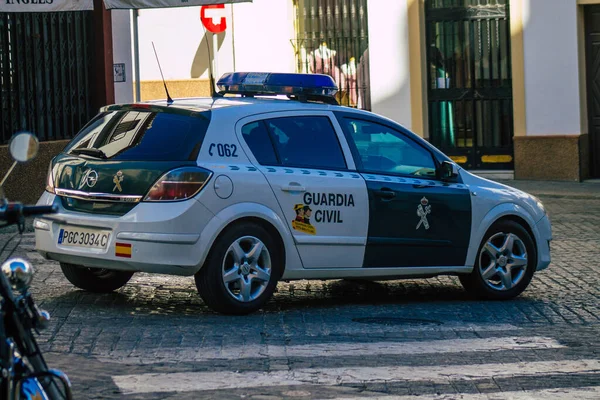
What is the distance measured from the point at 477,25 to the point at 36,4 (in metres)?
9.83

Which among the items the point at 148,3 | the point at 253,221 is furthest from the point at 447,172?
the point at 148,3

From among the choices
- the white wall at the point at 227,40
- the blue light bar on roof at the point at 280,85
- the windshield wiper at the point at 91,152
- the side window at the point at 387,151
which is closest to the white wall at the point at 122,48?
the white wall at the point at 227,40

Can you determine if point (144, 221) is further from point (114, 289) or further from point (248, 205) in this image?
point (114, 289)

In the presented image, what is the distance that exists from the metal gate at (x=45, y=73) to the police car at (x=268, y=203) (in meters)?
6.58

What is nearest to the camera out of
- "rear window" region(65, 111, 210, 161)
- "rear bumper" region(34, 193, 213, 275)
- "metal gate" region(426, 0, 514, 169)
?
"rear bumper" region(34, 193, 213, 275)

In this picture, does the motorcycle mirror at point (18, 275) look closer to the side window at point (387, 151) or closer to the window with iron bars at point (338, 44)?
the side window at point (387, 151)

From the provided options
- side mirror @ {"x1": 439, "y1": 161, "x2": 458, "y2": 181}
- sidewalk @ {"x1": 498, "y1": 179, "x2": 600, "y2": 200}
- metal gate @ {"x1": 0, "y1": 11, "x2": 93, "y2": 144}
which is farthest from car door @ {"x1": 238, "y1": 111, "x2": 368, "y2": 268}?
Answer: sidewalk @ {"x1": 498, "y1": 179, "x2": 600, "y2": 200}

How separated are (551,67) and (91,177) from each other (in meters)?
14.6

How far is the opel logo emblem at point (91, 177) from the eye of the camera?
908 cm

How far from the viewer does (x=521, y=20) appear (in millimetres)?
22516

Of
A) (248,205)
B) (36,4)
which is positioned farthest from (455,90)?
(248,205)

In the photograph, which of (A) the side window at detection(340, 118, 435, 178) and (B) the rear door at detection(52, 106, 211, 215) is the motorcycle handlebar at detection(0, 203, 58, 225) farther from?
(A) the side window at detection(340, 118, 435, 178)

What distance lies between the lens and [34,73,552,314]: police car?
28.9 feet

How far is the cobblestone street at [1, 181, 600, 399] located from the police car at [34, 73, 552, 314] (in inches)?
12.7
